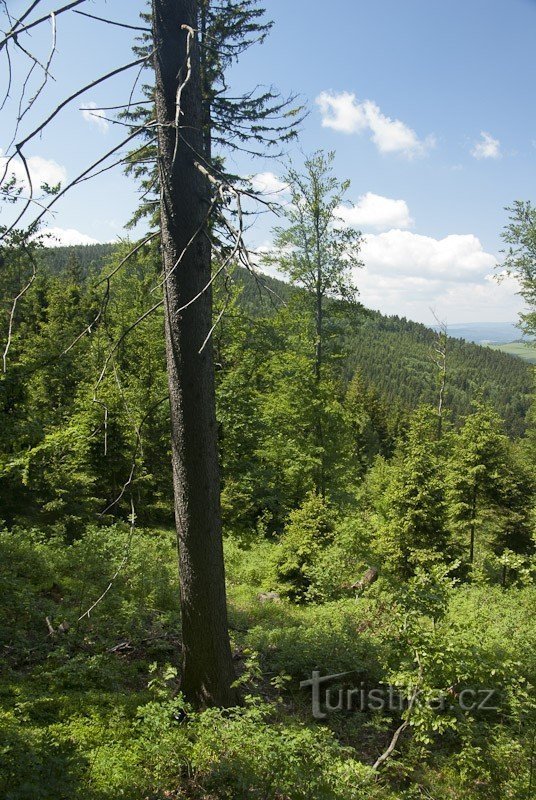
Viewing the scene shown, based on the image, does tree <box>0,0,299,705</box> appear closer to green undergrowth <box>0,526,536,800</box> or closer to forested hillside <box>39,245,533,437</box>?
green undergrowth <box>0,526,536,800</box>

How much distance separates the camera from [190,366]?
12.1ft

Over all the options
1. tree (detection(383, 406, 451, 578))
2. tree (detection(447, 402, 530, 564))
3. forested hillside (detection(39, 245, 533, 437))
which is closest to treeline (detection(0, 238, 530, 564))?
tree (detection(383, 406, 451, 578))

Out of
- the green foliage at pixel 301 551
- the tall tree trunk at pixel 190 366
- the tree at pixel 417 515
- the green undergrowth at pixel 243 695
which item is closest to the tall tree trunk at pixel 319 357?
the tree at pixel 417 515

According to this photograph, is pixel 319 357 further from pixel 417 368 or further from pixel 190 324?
pixel 417 368

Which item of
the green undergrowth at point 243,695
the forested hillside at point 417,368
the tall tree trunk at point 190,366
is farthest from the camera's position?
the forested hillside at point 417,368

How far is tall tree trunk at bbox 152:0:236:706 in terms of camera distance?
3393 millimetres

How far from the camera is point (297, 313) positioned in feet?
52.0

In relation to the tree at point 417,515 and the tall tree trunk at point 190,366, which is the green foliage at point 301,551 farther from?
the tall tree trunk at point 190,366

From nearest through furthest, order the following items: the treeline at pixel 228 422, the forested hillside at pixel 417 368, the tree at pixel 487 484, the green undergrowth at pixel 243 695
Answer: the green undergrowth at pixel 243 695
the treeline at pixel 228 422
the tree at pixel 487 484
the forested hillside at pixel 417 368

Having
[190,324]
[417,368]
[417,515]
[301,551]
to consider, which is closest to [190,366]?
[190,324]

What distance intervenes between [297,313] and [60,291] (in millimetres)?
20626

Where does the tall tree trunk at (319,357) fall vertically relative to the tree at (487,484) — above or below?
above

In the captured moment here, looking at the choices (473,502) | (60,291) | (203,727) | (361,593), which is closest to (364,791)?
(203,727)

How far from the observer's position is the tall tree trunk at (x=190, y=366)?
3.39m
